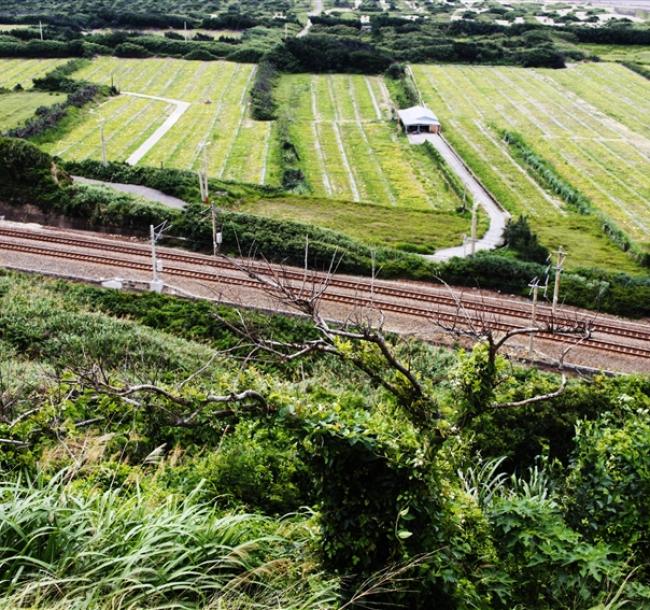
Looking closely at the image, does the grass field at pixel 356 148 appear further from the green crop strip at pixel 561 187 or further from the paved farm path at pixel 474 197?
the green crop strip at pixel 561 187

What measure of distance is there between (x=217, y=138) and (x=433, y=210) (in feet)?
58.8

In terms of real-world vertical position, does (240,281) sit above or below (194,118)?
above

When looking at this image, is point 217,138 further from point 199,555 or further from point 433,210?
point 199,555

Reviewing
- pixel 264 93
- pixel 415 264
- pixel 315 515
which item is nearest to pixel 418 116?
pixel 264 93

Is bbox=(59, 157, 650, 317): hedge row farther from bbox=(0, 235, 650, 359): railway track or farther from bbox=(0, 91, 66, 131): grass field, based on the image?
bbox=(0, 91, 66, 131): grass field

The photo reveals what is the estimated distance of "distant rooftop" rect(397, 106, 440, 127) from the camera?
53656mm

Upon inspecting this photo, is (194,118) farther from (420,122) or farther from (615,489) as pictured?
(615,489)

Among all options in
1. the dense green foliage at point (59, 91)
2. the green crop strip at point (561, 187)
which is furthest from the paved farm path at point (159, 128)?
the green crop strip at point (561, 187)

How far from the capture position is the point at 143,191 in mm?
40375

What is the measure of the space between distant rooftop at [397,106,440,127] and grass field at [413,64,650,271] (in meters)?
1.42

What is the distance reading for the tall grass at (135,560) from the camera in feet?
23.0

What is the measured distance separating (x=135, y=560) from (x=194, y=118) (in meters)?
52.0

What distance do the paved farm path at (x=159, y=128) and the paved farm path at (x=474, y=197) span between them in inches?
622

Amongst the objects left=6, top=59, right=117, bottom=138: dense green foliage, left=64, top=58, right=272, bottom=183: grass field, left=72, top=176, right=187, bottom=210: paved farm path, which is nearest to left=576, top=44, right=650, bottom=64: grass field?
left=64, top=58, right=272, bottom=183: grass field
